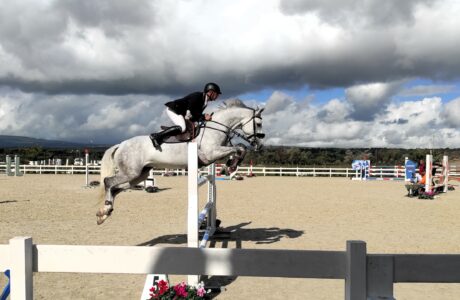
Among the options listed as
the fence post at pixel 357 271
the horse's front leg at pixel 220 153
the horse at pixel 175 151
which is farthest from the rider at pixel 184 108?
the fence post at pixel 357 271

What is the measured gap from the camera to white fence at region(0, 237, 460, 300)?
1.93 metres

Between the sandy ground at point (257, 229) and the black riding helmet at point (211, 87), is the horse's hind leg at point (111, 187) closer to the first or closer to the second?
the sandy ground at point (257, 229)

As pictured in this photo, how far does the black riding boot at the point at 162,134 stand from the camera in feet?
17.3

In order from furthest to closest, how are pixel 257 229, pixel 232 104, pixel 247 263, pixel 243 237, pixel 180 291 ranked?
1. pixel 257 229
2. pixel 243 237
3. pixel 232 104
4. pixel 180 291
5. pixel 247 263

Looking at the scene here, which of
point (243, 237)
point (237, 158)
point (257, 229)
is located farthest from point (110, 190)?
point (257, 229)

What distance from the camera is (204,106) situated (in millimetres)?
5391

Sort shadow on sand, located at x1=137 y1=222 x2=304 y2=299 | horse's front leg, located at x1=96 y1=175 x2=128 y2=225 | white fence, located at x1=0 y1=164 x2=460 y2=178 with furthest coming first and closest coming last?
white fence, located at x1=0 y1=164 x2=460 y2=178 < shadow on sand, located at x1=137 y1=222 x2=304 y2=299 < horse's front leg, located at x1=96 y1=175 x2=128 y2=225

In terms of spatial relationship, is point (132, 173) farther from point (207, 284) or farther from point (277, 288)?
point (277, 288)

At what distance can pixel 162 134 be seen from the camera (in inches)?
208

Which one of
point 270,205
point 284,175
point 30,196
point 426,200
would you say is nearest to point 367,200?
point 426,200

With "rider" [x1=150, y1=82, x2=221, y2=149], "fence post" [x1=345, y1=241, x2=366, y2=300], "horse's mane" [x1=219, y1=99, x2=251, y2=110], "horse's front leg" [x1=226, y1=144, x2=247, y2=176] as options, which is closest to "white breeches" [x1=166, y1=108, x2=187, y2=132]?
"rider" [x1=150, y1=82, x2=221, y2=149]

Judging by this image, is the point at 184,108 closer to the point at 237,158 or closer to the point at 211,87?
the point at 211,87

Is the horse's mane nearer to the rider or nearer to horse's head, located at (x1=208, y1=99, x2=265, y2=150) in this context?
horse's head, located at (x1=208, y1=99, x2=265, y2=150)

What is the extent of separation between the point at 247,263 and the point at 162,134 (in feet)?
11.4
